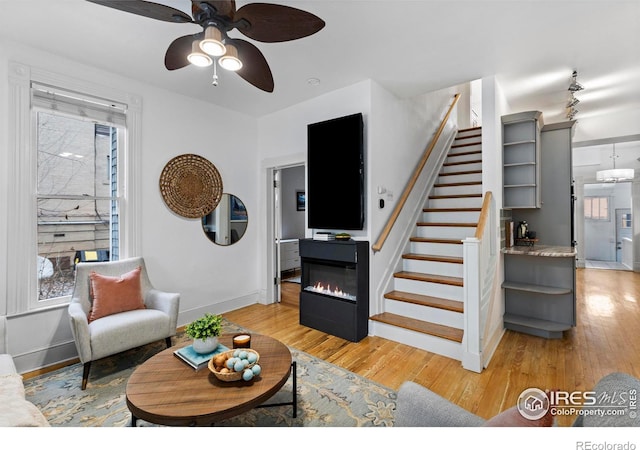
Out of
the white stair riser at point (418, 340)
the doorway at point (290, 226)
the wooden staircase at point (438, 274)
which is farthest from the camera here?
the doorway at point (290, 226)

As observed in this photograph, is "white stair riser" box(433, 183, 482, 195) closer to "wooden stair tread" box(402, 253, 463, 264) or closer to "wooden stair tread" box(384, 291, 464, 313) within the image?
"wooden stair tread" box(402, 253, 463, 264)

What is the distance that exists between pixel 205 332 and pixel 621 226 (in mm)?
10638

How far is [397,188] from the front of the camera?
359 cm

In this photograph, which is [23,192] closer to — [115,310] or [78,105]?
[78,105]

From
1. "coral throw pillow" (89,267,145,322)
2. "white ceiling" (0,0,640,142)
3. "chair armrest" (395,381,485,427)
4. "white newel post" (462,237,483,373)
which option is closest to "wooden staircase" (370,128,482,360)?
"white newel post" (462,237,483,373)

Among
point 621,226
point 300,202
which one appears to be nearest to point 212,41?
point 300,202

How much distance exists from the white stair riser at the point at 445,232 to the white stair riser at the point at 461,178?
0.97 meters

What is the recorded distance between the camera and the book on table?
1.69m

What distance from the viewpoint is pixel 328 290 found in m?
3.32

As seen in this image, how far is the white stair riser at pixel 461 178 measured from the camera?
4137mm

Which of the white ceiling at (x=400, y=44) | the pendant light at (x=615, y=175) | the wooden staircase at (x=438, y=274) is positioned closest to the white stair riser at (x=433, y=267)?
the wooden staircase at (x=438, y=274)

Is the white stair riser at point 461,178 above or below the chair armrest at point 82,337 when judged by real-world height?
above

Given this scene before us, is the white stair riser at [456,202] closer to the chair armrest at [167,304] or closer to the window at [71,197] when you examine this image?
the chair armrest at [167,304]
